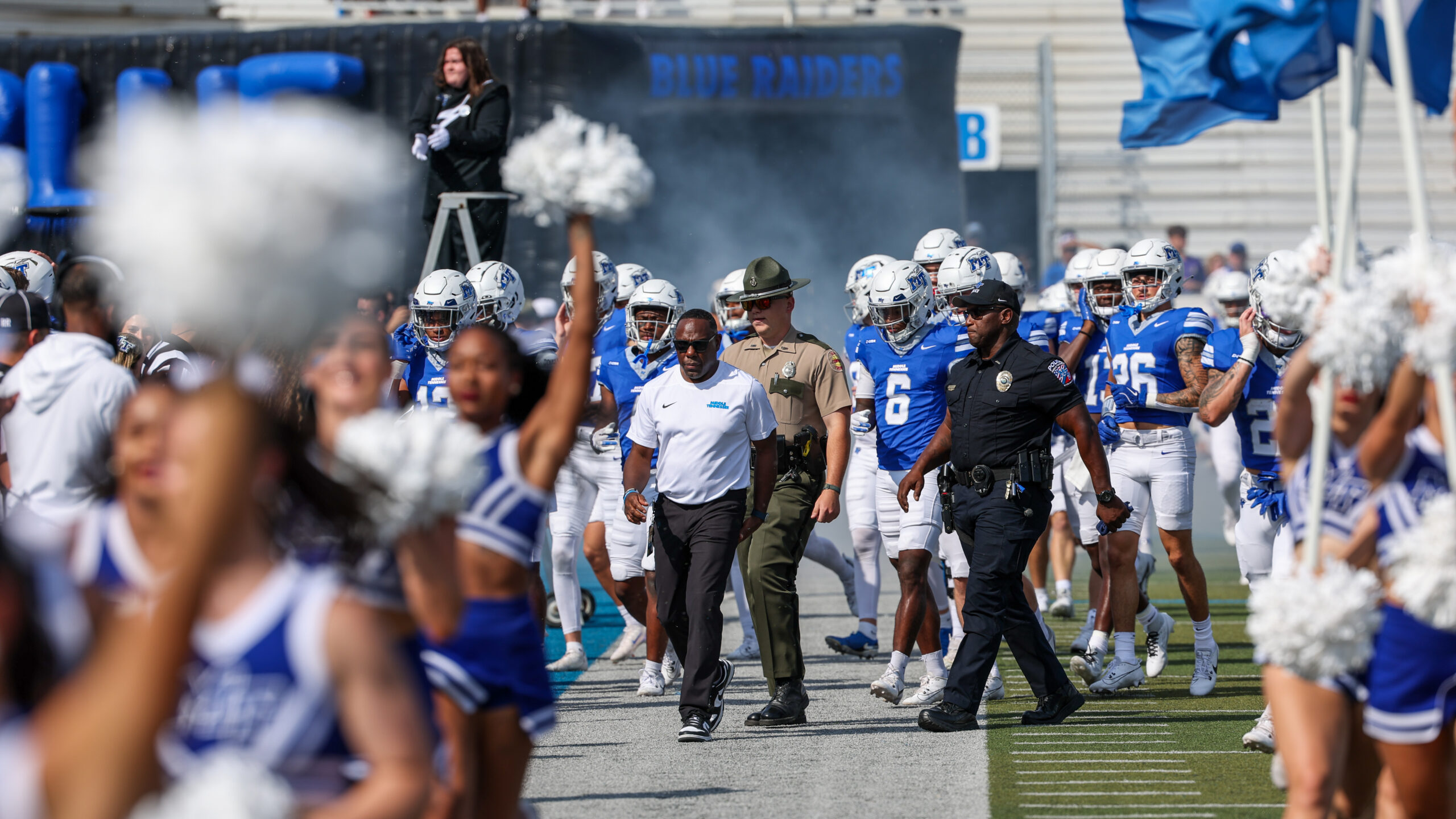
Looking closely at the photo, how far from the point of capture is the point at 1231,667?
973 centimetres

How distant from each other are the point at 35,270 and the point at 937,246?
18.1ft

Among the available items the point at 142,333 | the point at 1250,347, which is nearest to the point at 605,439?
the point at 142,333

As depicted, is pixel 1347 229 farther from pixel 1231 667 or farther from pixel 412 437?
pixel 1231 667

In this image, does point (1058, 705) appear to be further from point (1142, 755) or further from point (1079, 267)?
point (1079, 267)

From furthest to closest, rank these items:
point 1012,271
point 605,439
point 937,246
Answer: point 1012,271
point 937,246
point 605,439

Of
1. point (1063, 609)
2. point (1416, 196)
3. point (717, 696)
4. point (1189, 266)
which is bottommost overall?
point (1063, 609)

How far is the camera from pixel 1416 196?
4.12 m

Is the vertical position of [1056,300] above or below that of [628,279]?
below

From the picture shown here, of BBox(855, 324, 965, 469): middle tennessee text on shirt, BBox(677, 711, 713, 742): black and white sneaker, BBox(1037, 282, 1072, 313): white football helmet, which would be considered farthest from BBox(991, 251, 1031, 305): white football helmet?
BBox(677, 711, 713, 742): black and white sneaker

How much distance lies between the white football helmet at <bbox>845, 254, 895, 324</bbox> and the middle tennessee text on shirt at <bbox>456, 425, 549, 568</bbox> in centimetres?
502

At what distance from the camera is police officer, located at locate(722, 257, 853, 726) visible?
8.05 m

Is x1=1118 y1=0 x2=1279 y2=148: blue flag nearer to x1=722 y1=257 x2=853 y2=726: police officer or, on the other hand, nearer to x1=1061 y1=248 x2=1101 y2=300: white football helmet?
x1=722 y1=257 x2=853 y2=726: police officer

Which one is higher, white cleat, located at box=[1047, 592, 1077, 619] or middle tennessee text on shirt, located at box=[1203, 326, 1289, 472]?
middle tennessee text on shirt, located at box=[1203, 326, 1289, 472]

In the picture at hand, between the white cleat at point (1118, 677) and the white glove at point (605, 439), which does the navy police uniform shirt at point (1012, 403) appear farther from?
the white glove at point (605, 439)
